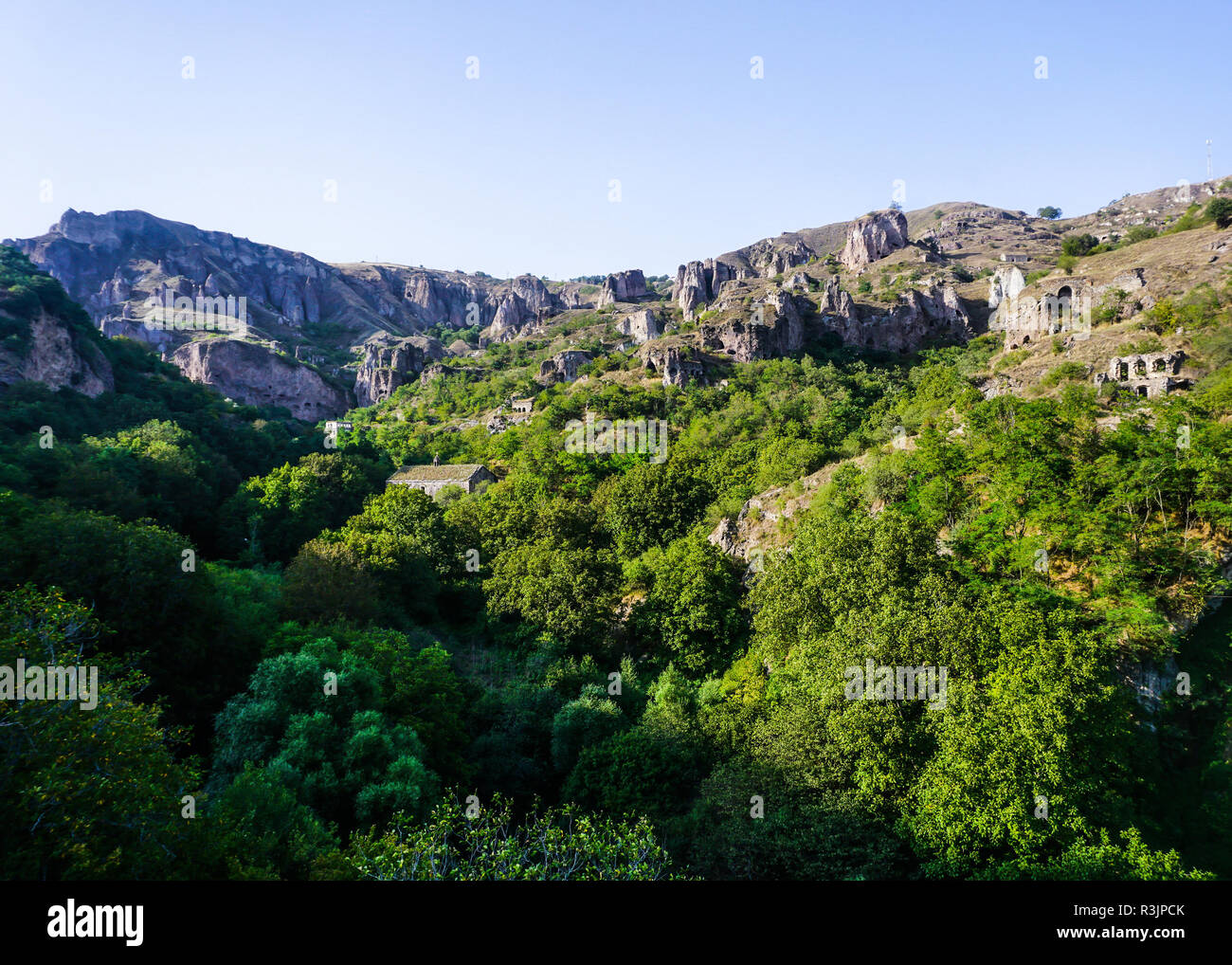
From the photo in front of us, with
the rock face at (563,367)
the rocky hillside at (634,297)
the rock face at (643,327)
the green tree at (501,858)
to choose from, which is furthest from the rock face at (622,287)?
the green tree at (501,858)

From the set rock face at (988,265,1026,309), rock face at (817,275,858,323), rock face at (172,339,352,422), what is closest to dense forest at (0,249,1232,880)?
rock face at (817,275,858,323)

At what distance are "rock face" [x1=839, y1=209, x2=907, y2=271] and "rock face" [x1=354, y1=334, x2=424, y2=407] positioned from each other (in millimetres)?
83831

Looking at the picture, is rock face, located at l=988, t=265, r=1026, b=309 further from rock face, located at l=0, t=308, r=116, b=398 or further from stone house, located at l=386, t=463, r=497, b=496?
rock face, located at l=0, t=308, r=116, b=398

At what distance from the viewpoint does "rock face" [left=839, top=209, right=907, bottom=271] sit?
109m

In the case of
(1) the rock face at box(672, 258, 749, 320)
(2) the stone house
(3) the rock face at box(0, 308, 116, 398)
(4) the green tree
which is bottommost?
(4) the green tree

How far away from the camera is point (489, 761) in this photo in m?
20.8

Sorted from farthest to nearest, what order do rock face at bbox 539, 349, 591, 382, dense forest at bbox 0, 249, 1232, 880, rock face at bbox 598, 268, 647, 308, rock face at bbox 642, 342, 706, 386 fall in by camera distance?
rock face at bbox 598, 268, 647, 308
rock face at bbox 539, 349, 591, 382
rock face at bbox 642, 342, 706, 386
dense forest at bbox 0, 249, 1232, 880

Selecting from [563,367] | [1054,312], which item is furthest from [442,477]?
[1054,312]

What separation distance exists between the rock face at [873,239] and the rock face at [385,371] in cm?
8383

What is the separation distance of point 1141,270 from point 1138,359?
59.6ft

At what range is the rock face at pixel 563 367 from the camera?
281 ft

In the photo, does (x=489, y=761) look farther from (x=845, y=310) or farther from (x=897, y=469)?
(x=845, y=310)

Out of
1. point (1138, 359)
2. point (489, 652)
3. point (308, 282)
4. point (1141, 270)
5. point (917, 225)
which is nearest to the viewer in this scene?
point (489, 652)
